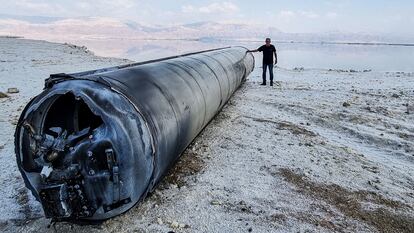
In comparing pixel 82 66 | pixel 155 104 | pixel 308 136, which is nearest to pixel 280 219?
pixel 155 104

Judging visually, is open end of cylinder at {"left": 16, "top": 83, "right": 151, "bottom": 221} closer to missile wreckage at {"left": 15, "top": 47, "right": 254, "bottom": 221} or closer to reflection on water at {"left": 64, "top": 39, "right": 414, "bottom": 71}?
missile wreckage at {"left": 15, "top": 47, "right": 254, "bottom": 221}

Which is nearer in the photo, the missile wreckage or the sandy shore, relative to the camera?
the missile wreckage

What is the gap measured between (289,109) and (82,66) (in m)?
10.9

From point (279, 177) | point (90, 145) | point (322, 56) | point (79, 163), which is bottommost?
point (279, 177)

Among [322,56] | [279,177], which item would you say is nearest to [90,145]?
[279,177]

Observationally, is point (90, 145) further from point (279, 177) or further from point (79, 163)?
point (279, 177)

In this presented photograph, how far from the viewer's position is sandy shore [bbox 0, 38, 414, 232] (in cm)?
416

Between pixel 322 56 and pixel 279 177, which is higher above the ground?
pixel 322 56

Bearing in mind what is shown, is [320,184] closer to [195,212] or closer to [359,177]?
[359,177]

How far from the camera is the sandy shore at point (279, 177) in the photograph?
4156 mm

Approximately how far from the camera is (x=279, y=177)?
529 centimetres

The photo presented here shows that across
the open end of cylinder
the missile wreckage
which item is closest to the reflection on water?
the missile wreckage

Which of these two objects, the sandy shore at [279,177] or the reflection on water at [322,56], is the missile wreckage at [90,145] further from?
the reflection on water at [322,56]

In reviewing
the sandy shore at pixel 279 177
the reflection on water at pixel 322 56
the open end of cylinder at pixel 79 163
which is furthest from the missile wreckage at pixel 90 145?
the reflection on water at pixel 322 56
